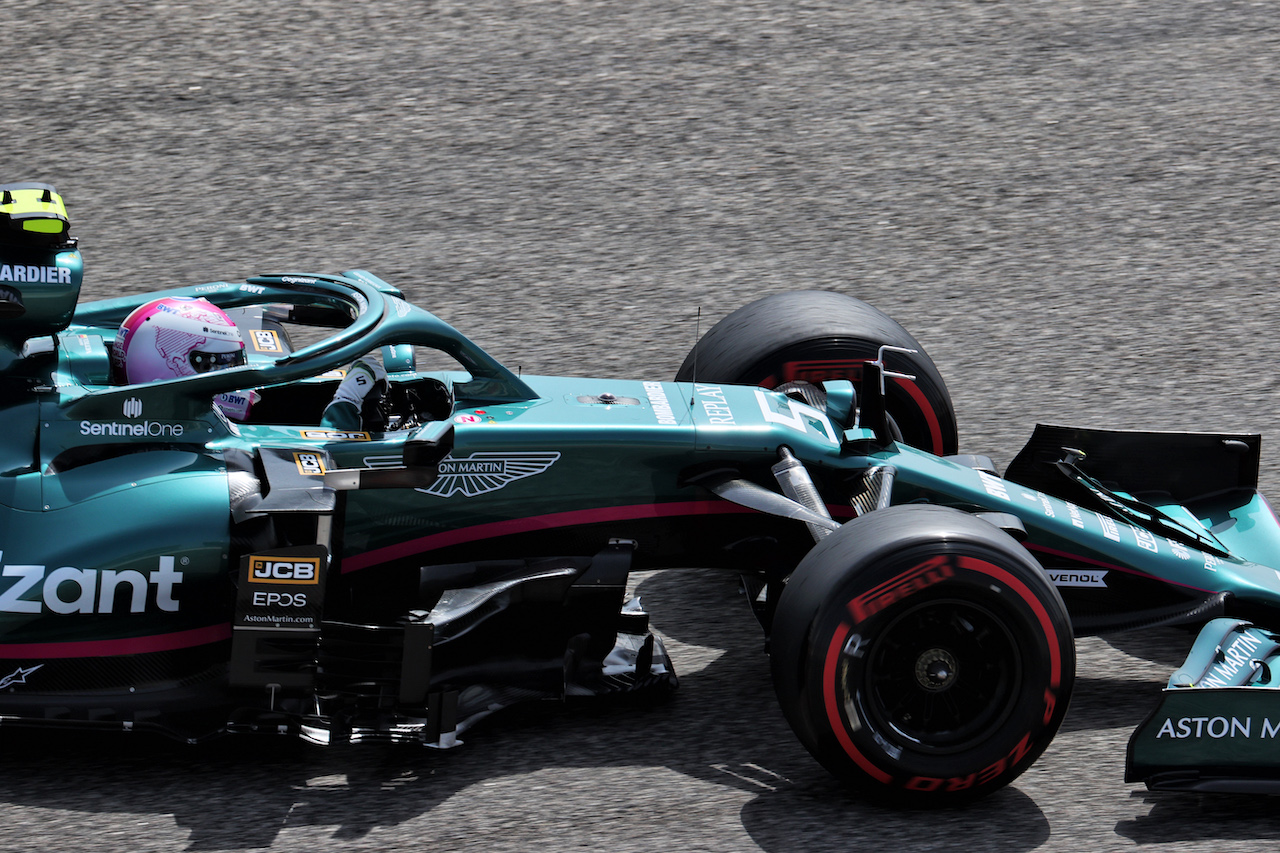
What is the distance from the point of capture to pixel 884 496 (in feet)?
14.9

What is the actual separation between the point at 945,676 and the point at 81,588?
2489 millimetres

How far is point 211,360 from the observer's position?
15.4 ft

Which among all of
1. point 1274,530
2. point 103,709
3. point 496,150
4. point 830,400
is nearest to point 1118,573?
point 1274,530

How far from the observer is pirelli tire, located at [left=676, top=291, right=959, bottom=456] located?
18.1 ft

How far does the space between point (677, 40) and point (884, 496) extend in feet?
21.1

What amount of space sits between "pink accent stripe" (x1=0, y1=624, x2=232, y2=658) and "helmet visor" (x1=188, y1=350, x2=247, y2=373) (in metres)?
0.90

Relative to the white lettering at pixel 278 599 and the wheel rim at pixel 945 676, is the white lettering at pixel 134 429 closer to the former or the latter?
the white lettering at pixel 278 599

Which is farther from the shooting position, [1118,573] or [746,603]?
[746,603]

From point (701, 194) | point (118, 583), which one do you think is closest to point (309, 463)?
point (118, 583)

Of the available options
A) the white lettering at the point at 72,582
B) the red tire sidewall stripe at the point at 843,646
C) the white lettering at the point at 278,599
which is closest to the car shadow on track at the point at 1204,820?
the red tire sidewall stripe at the point at 843,646

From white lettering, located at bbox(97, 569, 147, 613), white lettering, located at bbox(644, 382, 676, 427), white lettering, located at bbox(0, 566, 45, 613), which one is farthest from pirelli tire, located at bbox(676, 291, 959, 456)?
white lettering, located at bbox(0, 566, 45, 613)

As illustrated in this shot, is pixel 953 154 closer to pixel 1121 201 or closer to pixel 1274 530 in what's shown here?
pixel 1121 201

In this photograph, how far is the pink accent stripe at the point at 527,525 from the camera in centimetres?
454

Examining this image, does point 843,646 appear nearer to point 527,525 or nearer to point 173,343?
point 527,525
